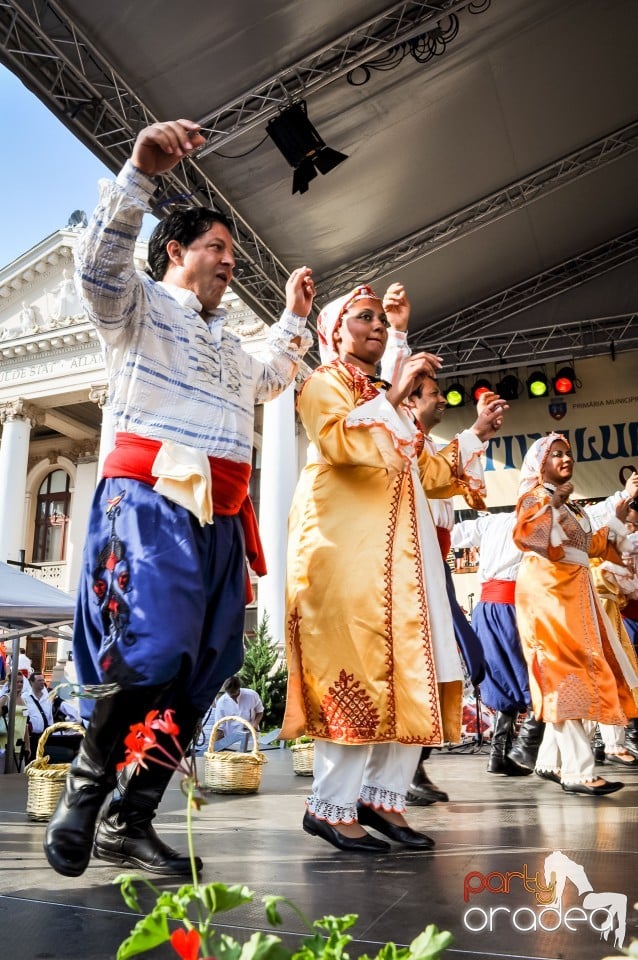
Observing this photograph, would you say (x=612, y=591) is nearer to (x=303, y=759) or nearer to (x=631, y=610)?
(x=631, y=610)

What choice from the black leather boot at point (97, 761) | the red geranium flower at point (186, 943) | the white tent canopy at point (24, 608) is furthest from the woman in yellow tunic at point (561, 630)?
the white tent canopy at point (24, 608)

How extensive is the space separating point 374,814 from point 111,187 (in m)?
1.88

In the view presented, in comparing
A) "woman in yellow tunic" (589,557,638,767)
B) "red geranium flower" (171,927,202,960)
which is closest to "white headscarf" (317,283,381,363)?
"red geranium flower" (171,927,202,960)

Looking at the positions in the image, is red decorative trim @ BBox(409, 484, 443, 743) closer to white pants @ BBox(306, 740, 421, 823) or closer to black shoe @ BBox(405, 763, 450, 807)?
white pants @ BBox(306, 740, 421, 823)

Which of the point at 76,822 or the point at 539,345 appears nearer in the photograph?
the point at 76,822

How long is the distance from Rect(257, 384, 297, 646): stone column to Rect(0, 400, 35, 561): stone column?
7545 millimetres

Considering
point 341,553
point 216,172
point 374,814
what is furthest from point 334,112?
point 374,814

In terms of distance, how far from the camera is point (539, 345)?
11336mm

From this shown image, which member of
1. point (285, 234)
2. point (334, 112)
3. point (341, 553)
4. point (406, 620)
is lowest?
point (406, 620)

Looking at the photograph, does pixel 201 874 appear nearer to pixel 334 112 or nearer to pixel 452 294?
pixel 334 112

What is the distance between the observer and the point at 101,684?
1804mm

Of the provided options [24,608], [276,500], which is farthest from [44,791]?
[276,500]

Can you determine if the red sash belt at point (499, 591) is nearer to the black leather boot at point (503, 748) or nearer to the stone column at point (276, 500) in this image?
the black leather boot at point (503, 748)

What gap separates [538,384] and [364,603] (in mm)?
9686
